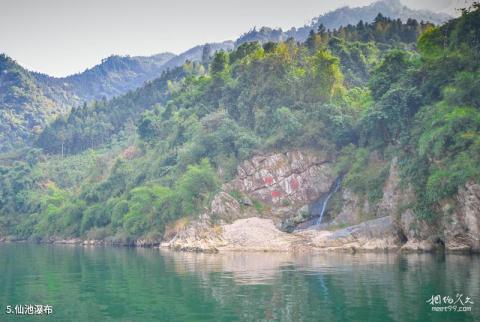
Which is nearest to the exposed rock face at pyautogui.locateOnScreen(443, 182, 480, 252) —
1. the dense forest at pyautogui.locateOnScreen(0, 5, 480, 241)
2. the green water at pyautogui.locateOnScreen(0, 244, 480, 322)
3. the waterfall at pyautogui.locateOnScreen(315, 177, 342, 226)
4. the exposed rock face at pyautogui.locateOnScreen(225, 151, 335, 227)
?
the dense forest at pyautogui.locateOnScreen(0, 5, 480, 241)

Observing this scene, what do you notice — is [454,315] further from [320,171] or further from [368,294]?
[320,171]

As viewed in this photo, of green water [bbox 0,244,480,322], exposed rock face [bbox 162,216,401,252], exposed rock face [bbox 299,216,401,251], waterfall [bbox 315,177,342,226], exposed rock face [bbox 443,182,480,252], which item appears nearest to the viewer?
green water [bbox 0,244,480,322]

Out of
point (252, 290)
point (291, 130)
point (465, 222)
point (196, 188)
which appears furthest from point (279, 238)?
point (252, 290)

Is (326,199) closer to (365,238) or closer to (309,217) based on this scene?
(309,217)

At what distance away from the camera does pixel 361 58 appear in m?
89.9

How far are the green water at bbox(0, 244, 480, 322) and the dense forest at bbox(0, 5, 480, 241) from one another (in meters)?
14.8

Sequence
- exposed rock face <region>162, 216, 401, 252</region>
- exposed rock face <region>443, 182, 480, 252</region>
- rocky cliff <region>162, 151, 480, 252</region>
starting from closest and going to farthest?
exposed rock face <region>443, 182, 480, 252</region>
rocky cliff <region>162, 151, 480, 252</region>
exposed rock face <region>162, 216, 401, 252</region>

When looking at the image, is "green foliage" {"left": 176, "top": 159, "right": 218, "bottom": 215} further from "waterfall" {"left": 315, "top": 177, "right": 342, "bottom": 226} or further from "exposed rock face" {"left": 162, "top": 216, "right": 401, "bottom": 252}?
"waterfall" {"left": 315, "top": 177, "right": 342, "bottom": 226}

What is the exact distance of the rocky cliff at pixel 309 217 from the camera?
4388 cm

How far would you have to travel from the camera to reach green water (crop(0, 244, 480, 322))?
64.6 ft

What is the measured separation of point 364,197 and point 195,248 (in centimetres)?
1981

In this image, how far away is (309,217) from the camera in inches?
2450

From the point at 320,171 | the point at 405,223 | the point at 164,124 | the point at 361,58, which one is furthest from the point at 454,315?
the point at 164,124

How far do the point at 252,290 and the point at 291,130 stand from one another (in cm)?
4552
